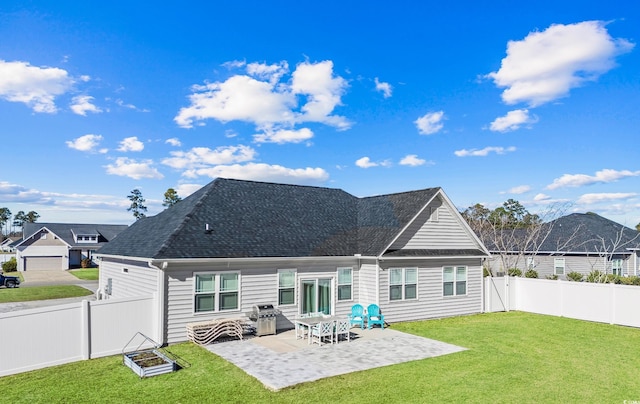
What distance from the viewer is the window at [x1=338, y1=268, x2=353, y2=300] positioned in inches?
733

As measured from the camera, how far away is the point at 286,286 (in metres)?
17.1

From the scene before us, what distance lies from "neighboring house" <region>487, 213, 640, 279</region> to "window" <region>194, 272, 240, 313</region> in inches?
921

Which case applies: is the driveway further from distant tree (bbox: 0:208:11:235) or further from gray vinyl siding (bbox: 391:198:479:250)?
distant tree (bbox: 0:208:11:235)

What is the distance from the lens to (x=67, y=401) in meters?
9.36

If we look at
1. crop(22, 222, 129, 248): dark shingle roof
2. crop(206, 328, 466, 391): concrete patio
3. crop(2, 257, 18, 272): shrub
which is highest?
crop(22, 222, 129, 248): dark shingle roof

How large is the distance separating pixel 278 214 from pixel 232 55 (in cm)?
868

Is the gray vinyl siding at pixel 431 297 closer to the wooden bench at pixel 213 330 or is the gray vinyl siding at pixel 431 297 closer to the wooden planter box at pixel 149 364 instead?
the wooden bench at pixel 213 330

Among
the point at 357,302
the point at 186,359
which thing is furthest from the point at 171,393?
the point at 357,302

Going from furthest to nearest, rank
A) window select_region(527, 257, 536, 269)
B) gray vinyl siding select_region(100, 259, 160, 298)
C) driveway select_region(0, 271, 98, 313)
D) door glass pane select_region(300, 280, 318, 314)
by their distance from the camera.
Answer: window select_region(527, 257, 536, 269), driveway select_region(0, 271, 98, 313), door glass pane select_region(300, 280, 318, 314), gray vinyl siding select_region(100, 259, 160, 298)

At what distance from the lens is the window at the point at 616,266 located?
31.9 metres

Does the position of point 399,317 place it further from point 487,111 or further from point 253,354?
point 487,111

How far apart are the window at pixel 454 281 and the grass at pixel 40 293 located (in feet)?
78.3

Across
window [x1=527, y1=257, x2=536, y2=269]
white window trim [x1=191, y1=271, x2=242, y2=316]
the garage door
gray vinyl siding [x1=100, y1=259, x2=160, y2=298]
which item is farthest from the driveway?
window [x1=527, y1=257, x2=536, y2=269]

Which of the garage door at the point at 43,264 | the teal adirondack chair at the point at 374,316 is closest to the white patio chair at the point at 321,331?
the teal adirondack chair at the point at 374,316
